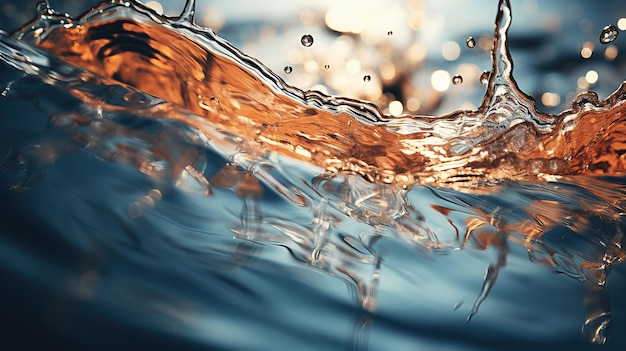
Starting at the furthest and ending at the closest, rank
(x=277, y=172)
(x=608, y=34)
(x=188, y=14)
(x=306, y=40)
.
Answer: (x=306, y=40), (x=608, y=34), (x=188, y=14), (x=277, y=172)

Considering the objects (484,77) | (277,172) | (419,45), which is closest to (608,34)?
(484,77)

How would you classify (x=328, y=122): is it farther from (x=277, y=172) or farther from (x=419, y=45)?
(x=419, y=45)

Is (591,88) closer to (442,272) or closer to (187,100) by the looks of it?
(187,100)

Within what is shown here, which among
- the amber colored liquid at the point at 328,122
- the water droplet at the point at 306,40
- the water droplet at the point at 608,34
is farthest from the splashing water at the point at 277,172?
the water droplet at the point at 306,40

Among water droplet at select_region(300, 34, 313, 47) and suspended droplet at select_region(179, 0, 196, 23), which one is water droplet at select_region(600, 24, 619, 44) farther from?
suspended droplet at select_region(179, 0, 196, 23)

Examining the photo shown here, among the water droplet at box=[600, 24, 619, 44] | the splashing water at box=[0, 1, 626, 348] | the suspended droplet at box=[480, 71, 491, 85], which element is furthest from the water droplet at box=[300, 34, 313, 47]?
the water droplet at box=[600, 24, 619, 44]

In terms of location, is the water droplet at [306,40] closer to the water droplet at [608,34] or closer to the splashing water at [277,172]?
the splashing water at [277,172]
